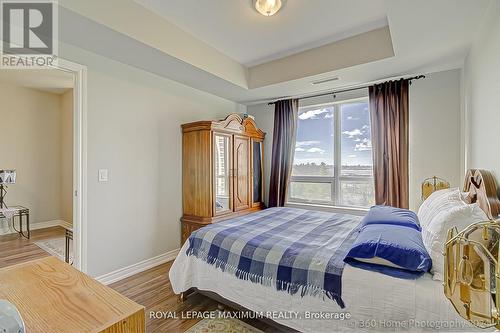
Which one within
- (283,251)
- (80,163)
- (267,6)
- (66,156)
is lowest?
(283,251)

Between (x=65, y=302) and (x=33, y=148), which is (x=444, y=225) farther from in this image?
(x=33, y=148)

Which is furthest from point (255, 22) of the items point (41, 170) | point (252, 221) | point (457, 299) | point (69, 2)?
point (41, 170)

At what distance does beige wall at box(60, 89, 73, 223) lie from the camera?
4.76 m

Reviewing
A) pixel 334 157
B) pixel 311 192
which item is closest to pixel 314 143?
pixel 334 157

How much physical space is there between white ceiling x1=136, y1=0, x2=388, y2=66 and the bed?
174 cm

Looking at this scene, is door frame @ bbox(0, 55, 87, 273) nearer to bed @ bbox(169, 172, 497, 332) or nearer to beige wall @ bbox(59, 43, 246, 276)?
beige wall @ bbox(59, 43, 246, 276)

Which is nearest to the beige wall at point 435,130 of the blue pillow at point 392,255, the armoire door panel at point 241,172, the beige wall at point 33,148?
the blue pillow at point 392,255

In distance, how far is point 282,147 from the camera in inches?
161

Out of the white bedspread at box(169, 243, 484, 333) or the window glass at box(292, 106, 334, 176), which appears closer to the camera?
the white bedspread at box(169, 243, 484, 333)

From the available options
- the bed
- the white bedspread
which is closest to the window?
the bed

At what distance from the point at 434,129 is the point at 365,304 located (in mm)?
2565

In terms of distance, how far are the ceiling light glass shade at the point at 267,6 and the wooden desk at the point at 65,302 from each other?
7.29 feet

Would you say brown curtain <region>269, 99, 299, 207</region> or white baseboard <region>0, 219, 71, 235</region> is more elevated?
brown curtain <region>269, 99, 299, 207</region>

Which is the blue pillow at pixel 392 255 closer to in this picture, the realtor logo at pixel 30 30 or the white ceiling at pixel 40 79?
the realtor logo at pixel 30 30
